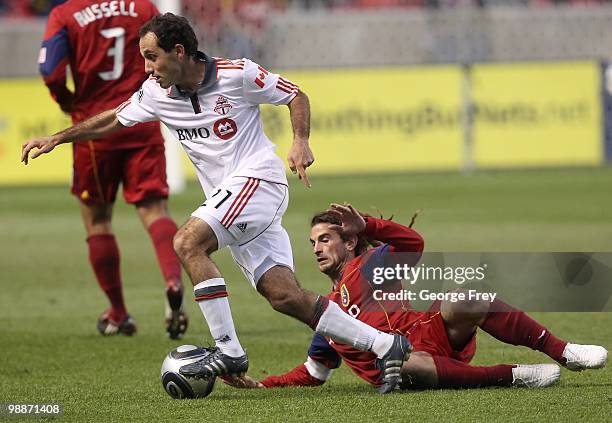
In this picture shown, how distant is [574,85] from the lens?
64.4ft

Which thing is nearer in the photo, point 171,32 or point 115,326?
point 171,32

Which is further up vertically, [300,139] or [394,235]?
[300,139]

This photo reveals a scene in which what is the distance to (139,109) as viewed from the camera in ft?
19.7

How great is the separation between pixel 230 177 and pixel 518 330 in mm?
1401

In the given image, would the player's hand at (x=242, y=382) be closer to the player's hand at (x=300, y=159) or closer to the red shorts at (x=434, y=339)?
the red shorts at (x=434, y=339)

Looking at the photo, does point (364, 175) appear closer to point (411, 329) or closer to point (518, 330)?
point (411, 329)

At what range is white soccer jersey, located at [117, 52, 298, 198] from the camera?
19.1 ft

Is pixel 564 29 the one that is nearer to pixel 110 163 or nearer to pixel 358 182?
pixel 358 182

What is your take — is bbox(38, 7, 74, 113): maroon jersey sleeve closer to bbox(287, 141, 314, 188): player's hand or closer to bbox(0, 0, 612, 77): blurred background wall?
bbox(287, 141, 314, 188): player's hand

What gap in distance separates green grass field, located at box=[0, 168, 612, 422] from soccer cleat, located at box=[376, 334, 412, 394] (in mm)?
90

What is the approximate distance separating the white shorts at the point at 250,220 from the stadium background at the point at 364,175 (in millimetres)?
599

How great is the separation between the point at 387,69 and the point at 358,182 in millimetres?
2294

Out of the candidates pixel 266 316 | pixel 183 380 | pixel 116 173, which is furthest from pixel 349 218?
pixel 266 316

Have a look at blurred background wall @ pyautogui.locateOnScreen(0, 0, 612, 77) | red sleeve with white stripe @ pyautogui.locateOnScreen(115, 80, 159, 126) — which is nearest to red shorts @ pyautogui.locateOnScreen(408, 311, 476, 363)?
red sleeve with white stripe @ pyautogui.locateOnScreen(115, 80, 159, 126)
